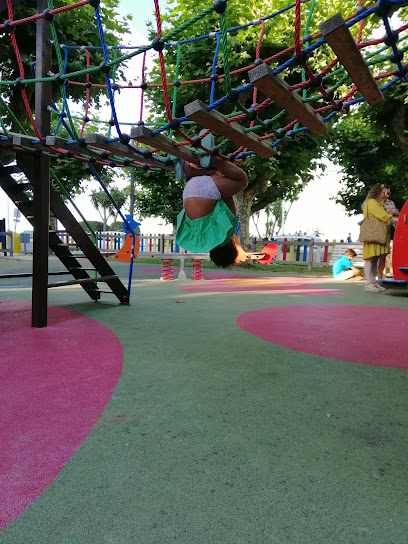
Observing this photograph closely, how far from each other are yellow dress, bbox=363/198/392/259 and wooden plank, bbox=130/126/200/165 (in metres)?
5.40

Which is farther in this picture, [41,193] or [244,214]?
[244,214]

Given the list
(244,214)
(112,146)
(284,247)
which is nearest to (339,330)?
(112,146)

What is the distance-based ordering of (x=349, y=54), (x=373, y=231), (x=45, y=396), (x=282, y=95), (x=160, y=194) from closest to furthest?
(x=349, y=54), (x=282, y=95), (x=45, y=396), (x=373, y=231), (x=160, y=194)

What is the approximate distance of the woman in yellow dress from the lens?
6793 millimetres

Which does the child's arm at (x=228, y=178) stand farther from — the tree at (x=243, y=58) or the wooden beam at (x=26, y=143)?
the tree at (x=243, y=58)

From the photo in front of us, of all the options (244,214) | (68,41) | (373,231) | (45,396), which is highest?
(68,41)

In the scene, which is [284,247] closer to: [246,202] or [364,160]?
[246,202]

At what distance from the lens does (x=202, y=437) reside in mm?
1624

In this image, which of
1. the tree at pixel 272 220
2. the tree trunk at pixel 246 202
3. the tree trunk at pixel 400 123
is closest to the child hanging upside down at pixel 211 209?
the tree trunk at pixel 400 123

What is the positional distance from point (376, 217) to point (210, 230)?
17.9 feet

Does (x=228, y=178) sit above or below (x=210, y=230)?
above

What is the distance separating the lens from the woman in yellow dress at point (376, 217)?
22.3 feet

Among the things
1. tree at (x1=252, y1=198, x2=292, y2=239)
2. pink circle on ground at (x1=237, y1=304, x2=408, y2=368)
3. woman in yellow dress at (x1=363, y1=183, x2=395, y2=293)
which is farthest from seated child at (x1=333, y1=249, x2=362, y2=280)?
tree at (x1=252, y1=198, x2=292, y2=239)

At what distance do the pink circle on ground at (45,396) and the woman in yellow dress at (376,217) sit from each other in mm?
5301
